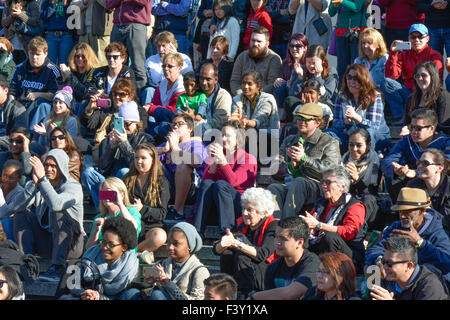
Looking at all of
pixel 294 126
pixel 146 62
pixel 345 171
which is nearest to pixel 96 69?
pixel 146 62

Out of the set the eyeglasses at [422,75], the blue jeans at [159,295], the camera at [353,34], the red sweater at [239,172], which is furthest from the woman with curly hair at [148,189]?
the camera at [353,34]

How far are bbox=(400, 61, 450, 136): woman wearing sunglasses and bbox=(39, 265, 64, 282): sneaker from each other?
10.8ft

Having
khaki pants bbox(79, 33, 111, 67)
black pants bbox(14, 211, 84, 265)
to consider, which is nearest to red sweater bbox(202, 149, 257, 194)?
black pants bbox(14, 211, 84, 265)

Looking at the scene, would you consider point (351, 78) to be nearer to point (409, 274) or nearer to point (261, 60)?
point (261, 60)

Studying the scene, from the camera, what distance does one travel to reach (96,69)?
10703 millimetres

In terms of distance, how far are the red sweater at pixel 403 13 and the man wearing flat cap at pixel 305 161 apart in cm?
260

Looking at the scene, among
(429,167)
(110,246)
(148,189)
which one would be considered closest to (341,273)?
(429,167)

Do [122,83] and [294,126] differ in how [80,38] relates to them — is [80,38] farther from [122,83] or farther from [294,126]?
[294,126]

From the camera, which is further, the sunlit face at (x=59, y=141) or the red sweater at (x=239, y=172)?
the sunlit face at (x=59, y=141)

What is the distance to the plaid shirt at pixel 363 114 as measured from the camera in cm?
894

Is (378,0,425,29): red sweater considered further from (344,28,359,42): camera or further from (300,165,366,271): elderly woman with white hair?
(300,165,366,271): elderly woman with white hair

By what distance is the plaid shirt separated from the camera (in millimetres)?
8938

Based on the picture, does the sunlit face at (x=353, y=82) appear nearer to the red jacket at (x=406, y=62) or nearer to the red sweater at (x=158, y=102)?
the red jacket at (x=406, y=62)

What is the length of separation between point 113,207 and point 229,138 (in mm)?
1249
